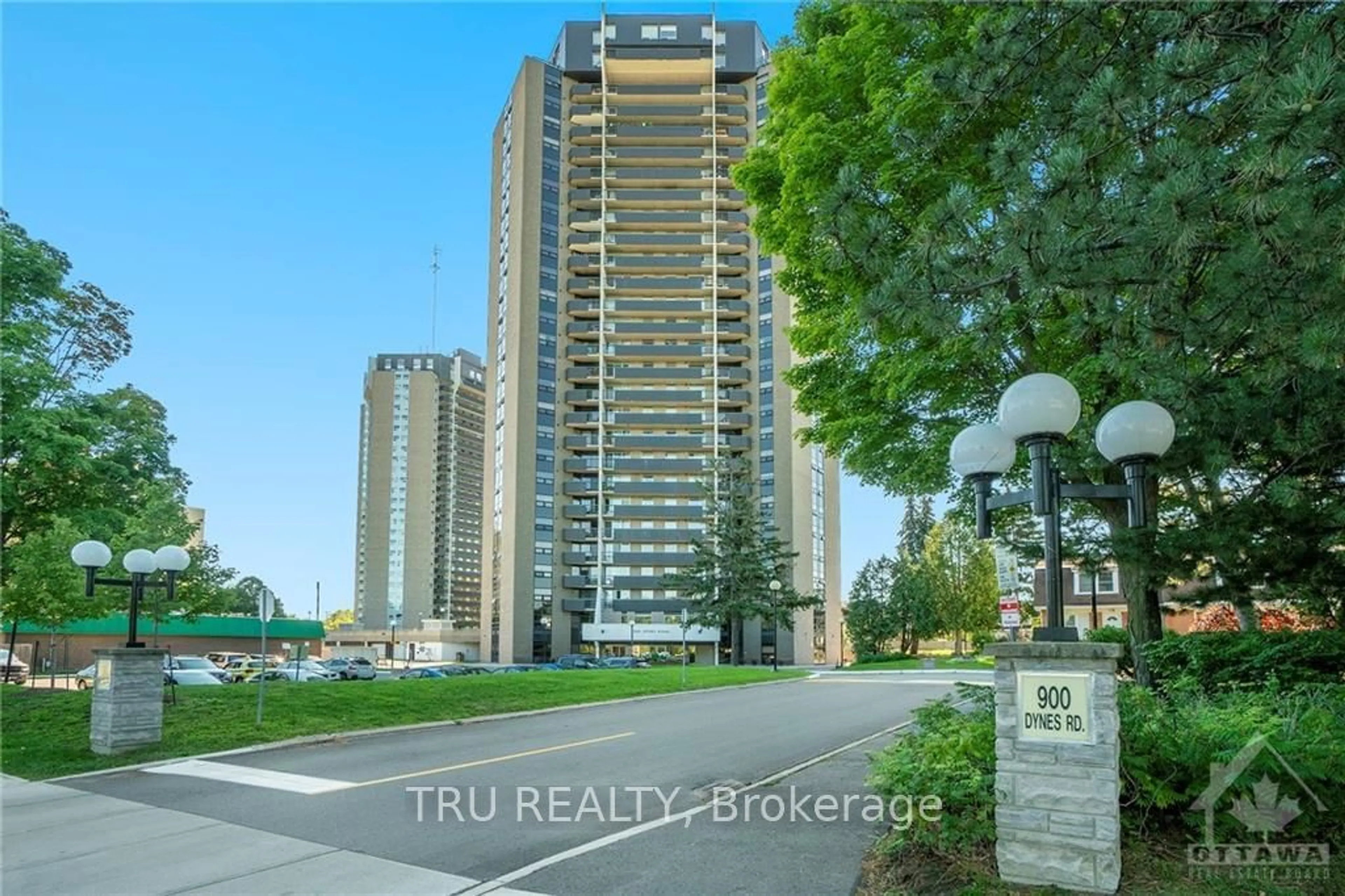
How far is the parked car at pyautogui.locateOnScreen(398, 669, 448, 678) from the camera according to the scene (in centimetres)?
3603

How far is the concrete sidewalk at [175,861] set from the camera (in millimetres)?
5785

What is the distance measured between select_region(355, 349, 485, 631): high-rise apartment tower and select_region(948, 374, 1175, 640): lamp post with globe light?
401 ft

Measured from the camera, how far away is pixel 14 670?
30297 millimetres

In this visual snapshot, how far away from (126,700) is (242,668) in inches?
1090

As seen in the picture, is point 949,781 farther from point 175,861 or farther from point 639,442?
point 639,442

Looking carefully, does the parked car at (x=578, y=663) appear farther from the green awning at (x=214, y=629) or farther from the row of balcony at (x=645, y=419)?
the row of balcony at (x=645, y=419)

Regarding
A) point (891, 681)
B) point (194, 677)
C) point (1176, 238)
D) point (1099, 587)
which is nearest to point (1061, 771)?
point (1176, 238)

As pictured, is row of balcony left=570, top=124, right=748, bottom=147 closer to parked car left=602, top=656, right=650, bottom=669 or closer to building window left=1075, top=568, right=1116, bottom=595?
parked car left=602, top=656, right=650, bottom=669

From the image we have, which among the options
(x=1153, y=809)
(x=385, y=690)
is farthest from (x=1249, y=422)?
(x=385, y=690)

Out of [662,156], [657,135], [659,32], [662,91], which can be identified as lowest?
[662,156]

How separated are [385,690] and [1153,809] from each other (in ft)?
53.0

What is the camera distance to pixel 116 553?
835 inches

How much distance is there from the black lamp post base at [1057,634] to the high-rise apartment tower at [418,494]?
12284cm

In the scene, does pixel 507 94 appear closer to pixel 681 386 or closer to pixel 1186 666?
pixel 681 386
